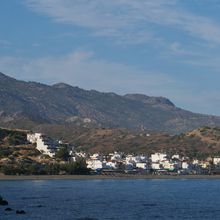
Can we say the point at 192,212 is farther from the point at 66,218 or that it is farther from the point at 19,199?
the point at 19,199

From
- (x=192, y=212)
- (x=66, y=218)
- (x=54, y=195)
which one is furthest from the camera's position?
(x=54, y=195)

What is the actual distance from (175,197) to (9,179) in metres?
63.3

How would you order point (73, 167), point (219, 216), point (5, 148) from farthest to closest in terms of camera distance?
1. point (5, 148)
2. point (73, 167)
3. point (219, 216)

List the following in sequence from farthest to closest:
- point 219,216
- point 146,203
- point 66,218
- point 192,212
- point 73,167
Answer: point 73,167 < point 146,203 < point 192,212 < point 219,216 < point 66,218

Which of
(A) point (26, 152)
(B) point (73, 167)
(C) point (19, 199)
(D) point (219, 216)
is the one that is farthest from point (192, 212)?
(A) point (26, 152)

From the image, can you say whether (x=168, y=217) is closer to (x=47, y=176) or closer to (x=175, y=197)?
(x=175, y=197)

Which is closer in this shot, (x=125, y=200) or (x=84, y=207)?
(x=84, y=207)

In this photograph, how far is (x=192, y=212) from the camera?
8169 centimetres

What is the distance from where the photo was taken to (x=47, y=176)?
172625 millimetres

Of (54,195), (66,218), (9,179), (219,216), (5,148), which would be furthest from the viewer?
(5,148)

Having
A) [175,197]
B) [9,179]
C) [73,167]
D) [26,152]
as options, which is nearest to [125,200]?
[175,197]

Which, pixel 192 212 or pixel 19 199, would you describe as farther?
pixel 19 199

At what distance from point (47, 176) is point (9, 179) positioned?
1172 centimetres

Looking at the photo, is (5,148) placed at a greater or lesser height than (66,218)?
greater
